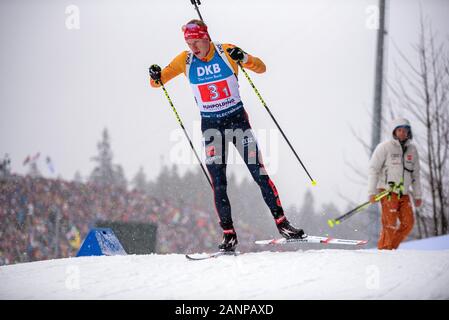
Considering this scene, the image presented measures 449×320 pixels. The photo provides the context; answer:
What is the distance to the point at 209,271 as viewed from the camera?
4.21m

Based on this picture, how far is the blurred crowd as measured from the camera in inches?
508

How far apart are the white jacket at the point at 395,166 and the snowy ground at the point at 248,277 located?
1.98m

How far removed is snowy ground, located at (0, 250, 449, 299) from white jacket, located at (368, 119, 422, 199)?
77.9 inches

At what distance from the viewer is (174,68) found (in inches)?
215

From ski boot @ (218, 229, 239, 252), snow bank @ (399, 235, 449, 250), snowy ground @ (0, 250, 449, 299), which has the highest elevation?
ski boot @ (218, 229, 239, 252)

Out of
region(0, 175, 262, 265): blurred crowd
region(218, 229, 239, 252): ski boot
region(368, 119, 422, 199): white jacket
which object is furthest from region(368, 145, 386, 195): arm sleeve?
region(0, 175, 262, 265): blurred crowd

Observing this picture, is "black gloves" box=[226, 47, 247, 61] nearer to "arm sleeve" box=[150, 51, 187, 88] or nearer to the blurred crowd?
"arm sleeve" box=[150, 51, 187, 88]

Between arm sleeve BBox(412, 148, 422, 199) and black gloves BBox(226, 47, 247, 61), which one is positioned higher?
black gloves BBox(226, 47, 247, 61)

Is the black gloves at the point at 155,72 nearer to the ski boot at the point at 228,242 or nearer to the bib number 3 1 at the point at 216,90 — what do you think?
the bib number 3 1 at the point at 216,90

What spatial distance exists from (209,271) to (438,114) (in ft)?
28.6

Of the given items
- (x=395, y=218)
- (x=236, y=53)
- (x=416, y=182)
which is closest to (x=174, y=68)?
(x=236, y=53)
